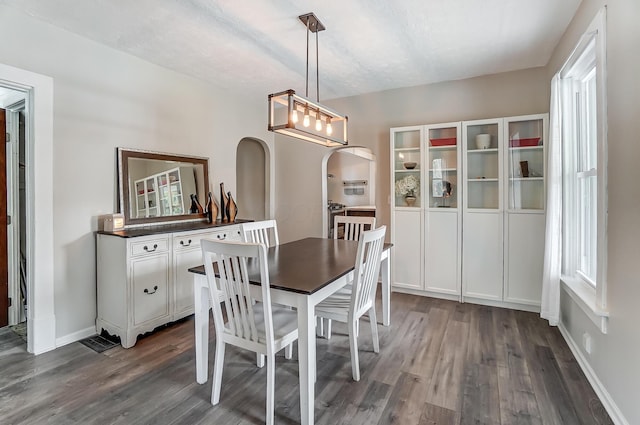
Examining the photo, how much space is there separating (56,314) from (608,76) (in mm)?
4250

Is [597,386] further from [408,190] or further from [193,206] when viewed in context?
[193,206]

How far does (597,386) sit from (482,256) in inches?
66.9

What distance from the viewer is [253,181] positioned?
5.65m

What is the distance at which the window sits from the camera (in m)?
2.42

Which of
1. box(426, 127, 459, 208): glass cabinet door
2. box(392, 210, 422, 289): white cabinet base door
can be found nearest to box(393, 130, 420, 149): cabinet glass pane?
box(426, 127, 459, 208): glass cabinet door

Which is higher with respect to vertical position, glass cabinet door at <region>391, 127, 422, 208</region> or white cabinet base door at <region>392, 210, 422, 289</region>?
glass cabinet door at <region>391, 127, 422, 208</region>

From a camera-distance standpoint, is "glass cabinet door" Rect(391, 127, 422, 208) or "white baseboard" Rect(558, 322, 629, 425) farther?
"glass cabinet door" Rect(391, 127, 422, 208)

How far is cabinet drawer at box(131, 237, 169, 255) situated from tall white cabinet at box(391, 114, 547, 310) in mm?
2544

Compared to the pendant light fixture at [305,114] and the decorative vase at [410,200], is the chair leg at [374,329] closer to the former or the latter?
the pendant light fixture at [305,114]

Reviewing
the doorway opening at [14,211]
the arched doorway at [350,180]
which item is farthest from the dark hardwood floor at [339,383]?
the arched doorway at [350,180]

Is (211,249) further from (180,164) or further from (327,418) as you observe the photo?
(180,164)

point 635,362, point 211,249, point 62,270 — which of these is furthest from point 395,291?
point 62,270

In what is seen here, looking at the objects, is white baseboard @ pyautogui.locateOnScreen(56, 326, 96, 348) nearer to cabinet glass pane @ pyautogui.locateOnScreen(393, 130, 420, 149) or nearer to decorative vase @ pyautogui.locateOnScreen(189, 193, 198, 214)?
decorative vase @ pyautogui.locateOnScreen(189, 193, 198, 214)

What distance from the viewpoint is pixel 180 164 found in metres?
3.75
